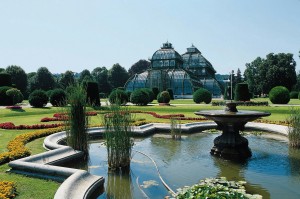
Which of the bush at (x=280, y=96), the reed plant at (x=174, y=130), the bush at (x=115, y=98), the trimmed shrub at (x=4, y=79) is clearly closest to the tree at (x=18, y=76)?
the trimmed shrub at (x=4, y=79)

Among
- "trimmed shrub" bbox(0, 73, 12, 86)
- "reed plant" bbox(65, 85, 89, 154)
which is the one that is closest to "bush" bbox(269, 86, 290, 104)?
"reed plant" bbox(65, 85, 89, 154)

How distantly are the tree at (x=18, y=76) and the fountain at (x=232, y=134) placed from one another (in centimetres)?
4478

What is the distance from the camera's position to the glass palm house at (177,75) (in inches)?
1921

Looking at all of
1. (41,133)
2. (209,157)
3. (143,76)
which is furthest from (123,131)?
(143,76)

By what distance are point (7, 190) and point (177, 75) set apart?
46.1m

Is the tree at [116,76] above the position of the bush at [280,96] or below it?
above

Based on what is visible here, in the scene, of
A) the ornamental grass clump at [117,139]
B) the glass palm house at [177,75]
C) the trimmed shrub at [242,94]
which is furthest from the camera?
the glass palm house at [177,75]

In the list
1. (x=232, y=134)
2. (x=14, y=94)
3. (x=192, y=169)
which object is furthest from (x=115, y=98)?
(x=14, y=94)

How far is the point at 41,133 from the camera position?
9953mm

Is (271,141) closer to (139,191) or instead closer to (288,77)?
(139,191)

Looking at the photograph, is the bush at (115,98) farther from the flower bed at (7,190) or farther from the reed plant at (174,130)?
the flower bed at (7,190)

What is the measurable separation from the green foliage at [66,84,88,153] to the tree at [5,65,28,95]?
43611 millimetres

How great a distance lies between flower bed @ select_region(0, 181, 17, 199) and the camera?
429cm

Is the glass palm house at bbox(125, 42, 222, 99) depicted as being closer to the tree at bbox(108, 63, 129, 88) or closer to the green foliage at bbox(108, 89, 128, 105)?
the tree at bbox(108, 63, 129, 88)
